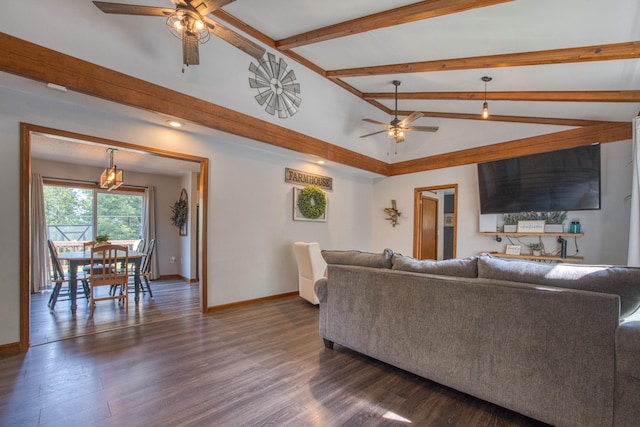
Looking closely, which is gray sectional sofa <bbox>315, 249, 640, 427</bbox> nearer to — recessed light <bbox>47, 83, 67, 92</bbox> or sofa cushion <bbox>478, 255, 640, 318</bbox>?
sofa cushion <bbox>478, 255, 640, 318</bbox>

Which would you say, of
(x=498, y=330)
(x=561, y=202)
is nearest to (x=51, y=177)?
(x=498, y=330)

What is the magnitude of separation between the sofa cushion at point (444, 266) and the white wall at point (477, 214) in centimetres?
347

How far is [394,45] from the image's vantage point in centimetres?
362

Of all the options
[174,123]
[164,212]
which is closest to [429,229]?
[174,123]

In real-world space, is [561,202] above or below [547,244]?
above

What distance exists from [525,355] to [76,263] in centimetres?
518

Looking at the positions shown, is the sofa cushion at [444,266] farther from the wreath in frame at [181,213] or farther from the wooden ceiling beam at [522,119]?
the wreath in frame at [181,213]

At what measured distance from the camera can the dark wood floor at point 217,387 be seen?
1.82 meters

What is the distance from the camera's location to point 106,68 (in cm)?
278

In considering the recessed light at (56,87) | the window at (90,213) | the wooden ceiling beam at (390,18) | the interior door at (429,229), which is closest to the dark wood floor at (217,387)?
the recessed light at (56,87)

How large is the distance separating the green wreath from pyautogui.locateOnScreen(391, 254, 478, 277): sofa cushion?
2.90m

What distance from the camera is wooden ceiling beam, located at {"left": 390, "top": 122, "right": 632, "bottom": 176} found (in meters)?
4.11

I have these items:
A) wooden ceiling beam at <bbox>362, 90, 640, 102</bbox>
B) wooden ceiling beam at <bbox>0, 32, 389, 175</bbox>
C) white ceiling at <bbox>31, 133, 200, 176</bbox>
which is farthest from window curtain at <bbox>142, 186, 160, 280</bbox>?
wooden ceiling beam at <bbox>362, 90, 640, 102</bbox>

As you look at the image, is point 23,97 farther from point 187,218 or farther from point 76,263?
point 187,218
